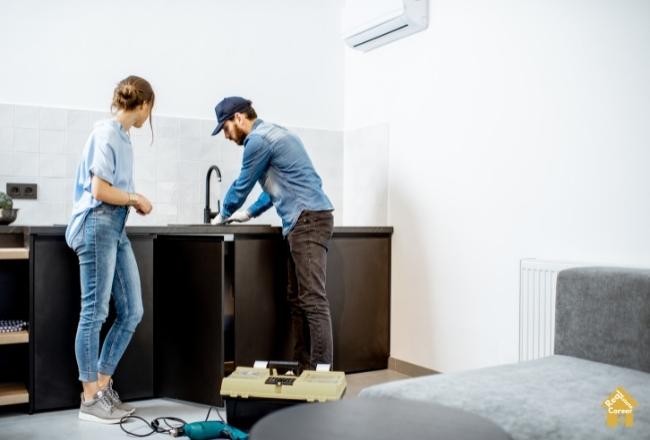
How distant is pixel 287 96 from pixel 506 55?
1.63 metres

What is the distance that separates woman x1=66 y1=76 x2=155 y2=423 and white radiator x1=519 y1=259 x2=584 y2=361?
65.3 inches

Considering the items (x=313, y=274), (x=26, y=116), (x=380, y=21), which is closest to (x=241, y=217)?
(x=313, y=274)

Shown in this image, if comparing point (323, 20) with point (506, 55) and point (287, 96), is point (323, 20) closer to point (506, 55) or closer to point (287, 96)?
point (287, 96)

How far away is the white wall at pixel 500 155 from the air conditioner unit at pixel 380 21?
6 cm

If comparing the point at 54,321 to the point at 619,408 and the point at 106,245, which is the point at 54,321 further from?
the point at 619,408

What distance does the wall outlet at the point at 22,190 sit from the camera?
11.0 ft

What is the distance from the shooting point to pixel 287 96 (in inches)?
166

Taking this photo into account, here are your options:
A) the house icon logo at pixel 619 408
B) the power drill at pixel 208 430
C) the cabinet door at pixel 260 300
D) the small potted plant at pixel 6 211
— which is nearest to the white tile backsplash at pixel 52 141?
the small potted plant at pixel 6 211

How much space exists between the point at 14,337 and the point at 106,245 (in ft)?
2.00

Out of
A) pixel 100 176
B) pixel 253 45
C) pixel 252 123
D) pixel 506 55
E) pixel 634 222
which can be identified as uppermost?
pixel 253 45

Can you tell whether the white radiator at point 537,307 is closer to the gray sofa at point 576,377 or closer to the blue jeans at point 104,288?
the gray sofa at point 576,377

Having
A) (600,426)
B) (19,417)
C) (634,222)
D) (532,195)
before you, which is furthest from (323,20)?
(600,426)

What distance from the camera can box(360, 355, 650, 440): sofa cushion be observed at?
1.44 m

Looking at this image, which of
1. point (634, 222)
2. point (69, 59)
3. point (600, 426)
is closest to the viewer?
point (600, 426)
